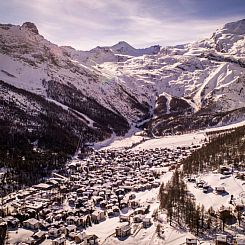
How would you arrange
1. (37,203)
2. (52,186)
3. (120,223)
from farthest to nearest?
(52,186) → (37,203) → (120,223)

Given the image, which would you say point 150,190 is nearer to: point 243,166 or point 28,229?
point 243,166

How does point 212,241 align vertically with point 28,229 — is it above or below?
above

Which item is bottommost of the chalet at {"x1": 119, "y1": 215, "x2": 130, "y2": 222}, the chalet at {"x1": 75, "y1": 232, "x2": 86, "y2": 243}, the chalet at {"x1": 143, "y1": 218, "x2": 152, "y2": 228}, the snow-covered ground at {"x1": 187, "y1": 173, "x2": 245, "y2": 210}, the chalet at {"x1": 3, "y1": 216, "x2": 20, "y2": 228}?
the chalet at {"x1": 3, "y1": 216, "x2": 20, "y2": 228}

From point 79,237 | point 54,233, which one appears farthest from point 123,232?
point 54,233

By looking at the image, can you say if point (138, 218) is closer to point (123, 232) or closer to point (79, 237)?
point (123, 232)

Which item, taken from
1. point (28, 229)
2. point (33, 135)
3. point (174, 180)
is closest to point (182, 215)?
point (174, 180)

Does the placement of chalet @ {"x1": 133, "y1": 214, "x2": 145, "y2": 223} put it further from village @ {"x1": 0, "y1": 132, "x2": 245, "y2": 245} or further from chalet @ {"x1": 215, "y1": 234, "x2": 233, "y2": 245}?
chalet @ {"x1": 215, "y1": 234, "x2": 233, "y2": 245}

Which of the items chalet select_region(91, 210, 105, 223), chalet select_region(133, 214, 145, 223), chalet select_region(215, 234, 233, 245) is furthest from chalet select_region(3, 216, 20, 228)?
chalet select_region(215, 234, 233, 245)

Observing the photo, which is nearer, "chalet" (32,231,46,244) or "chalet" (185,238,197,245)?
"chalet" (185,238,197,245)
